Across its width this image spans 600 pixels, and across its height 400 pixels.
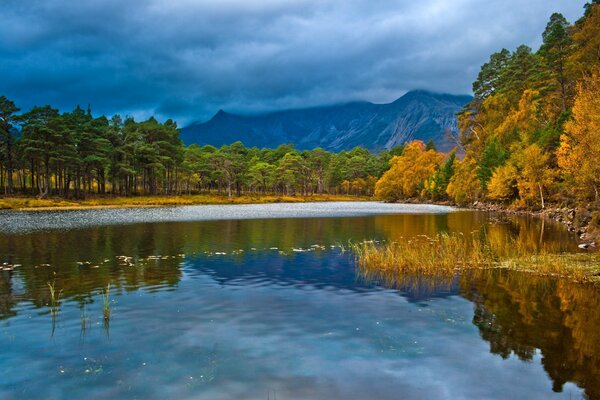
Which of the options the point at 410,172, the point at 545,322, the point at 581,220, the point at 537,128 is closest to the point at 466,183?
the point at 537,128

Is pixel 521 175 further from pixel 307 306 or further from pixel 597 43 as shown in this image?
pixel 307 306

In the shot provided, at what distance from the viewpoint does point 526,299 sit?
762 inches

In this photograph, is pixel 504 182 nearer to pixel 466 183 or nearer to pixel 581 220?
pixel 466 183

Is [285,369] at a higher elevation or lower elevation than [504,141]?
lower

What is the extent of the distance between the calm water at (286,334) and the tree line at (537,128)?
1137 inches

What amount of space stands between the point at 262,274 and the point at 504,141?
9548 centimetres

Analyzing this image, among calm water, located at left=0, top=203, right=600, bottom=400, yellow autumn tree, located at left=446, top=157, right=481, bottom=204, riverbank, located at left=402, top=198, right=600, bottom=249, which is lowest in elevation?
calm water, located at left=0, top=203, right=600, bottom=400

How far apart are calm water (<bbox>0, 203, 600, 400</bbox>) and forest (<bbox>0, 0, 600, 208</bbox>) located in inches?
1176

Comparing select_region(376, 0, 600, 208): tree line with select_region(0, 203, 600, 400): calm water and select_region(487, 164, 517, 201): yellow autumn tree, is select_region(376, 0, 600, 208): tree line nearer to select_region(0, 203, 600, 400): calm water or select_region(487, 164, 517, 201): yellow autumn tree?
select_region(487, 164, 517, 201): yellow autumn tree

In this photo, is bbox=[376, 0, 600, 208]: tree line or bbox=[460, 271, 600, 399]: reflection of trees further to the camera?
bbox=[376, 0, 600, 208]: tree line

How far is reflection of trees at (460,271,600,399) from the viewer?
12045 mm

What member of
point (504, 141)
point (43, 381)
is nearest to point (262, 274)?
point (43, 381)

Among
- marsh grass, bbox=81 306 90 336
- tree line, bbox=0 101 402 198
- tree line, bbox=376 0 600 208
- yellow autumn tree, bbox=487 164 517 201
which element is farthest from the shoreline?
marsh grass, bbox=81 306 90 336

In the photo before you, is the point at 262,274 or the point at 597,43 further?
the point at 597,43
